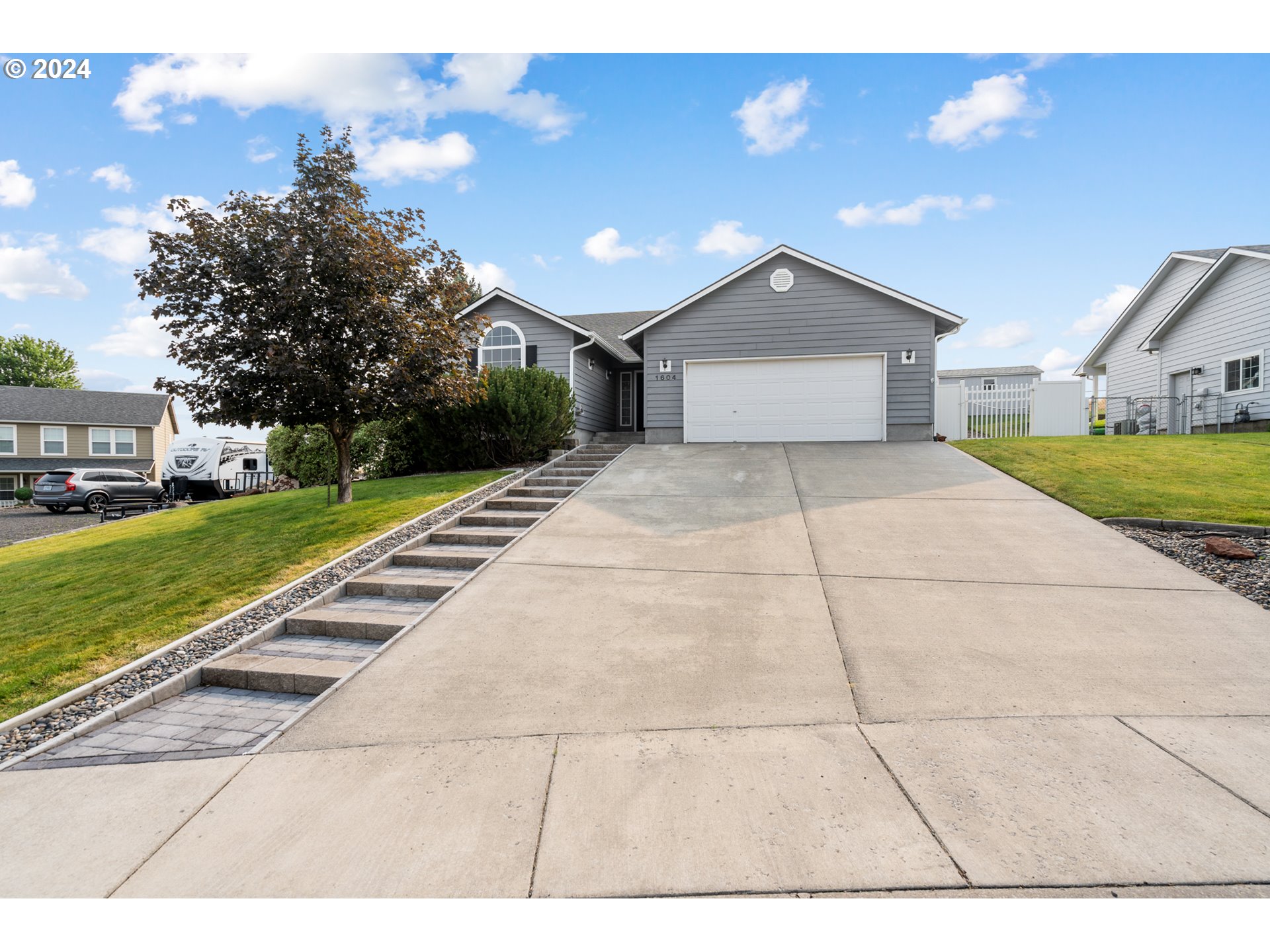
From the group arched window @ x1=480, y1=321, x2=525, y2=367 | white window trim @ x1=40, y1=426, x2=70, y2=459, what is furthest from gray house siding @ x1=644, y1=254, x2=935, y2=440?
white window trim @ x1=40, y1=426, x2=70, y2=459

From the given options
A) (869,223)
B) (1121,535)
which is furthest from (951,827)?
(869,223)

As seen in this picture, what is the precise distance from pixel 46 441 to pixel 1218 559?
42.9m

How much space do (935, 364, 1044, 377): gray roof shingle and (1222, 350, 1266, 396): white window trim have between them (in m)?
20.2

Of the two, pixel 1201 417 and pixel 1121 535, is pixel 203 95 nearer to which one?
pixel 1121 535

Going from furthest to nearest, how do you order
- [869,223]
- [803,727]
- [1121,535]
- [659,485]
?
[869,223], [659,485], [1121,535], [803,727]

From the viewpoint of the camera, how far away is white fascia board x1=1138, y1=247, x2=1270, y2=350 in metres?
15.4

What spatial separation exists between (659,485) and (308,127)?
27.4ft

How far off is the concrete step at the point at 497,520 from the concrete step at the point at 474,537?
0.42 meters

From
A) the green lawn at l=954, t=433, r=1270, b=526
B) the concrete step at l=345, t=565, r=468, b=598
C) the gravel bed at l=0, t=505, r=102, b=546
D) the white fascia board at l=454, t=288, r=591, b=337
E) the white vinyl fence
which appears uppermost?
the white fascia board at l=454, t=288, r=591, b=337

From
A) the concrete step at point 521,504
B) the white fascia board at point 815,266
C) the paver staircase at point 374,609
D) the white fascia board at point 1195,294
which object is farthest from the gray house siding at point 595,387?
the white fascia board at point 1195,294

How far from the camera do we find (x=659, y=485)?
10.5 meters

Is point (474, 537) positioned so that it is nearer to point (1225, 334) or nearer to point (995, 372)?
point (1225, 334)

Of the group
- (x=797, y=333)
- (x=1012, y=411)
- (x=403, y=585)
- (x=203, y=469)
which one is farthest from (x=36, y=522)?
(x=1012, y=411)

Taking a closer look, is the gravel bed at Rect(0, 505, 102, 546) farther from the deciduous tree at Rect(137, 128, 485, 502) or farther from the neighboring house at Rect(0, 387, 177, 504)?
the deciduous tree at Rect(137, 128, 485, 502)
